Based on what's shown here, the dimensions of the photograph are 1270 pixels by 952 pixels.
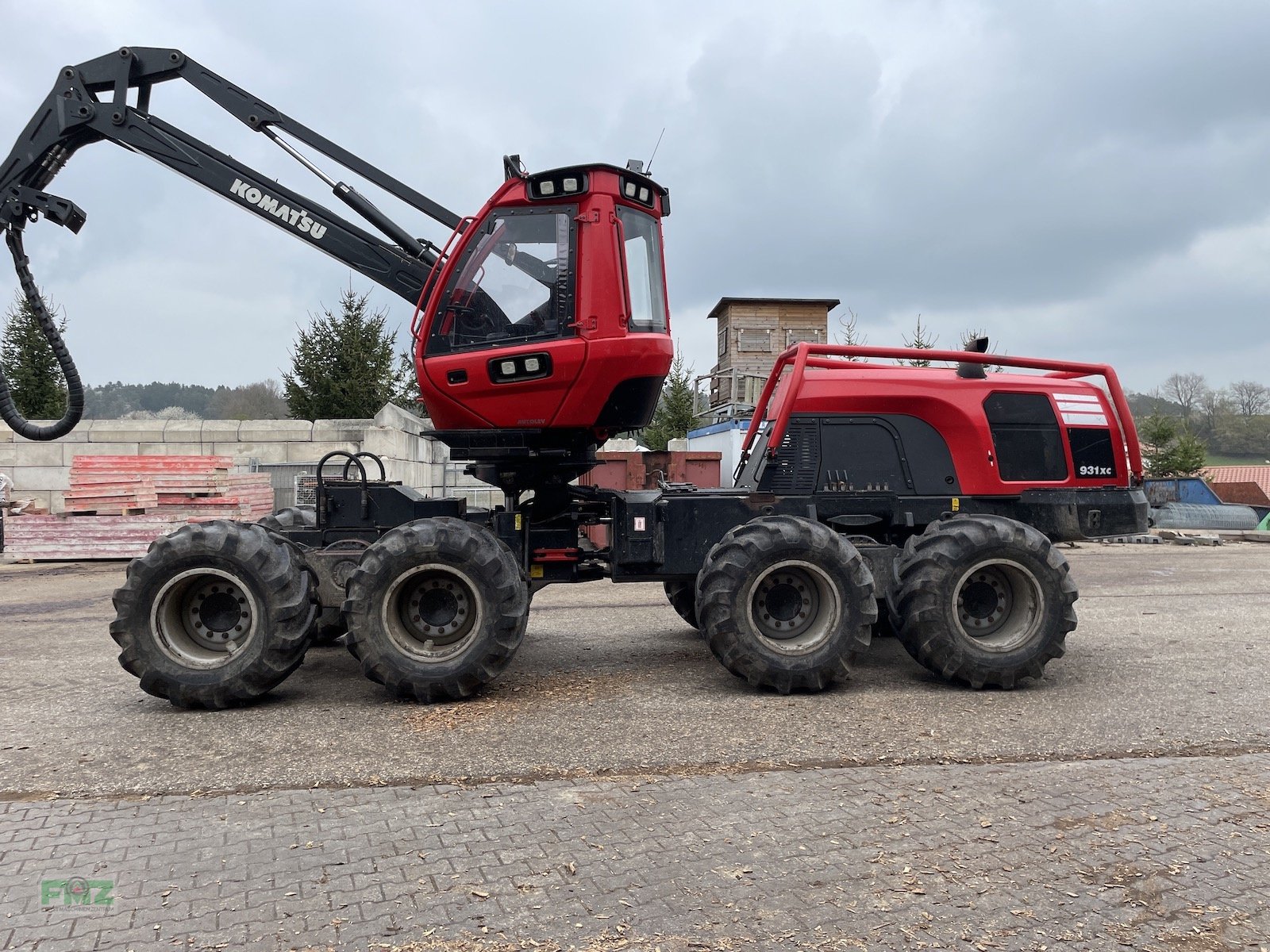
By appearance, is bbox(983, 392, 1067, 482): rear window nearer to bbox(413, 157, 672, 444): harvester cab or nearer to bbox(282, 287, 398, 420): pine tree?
bbox(413, 157, 672, 444): harvester cab

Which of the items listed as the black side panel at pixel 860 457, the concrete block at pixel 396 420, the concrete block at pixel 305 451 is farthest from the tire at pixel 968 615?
the concrete block at pixel 305 451

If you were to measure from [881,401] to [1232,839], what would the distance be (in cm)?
425

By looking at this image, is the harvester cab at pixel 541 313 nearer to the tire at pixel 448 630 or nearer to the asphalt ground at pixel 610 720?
the tire at pixel 448 630

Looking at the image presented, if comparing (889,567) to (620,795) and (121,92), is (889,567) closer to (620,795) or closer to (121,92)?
(620,795)

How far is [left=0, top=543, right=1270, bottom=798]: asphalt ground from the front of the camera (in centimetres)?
505

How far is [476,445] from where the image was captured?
708cm

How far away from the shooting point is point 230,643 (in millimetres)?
6477

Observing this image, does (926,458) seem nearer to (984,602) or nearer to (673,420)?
(984,602)

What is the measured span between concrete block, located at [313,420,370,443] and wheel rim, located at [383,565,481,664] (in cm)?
1236

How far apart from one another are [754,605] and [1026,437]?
280 cm

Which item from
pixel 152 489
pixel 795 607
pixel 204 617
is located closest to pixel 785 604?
pixel 795 607

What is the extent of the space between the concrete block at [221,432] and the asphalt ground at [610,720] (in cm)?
1014

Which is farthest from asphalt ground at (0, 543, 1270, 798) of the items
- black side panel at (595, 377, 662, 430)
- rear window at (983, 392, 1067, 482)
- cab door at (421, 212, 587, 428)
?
cab door at (421, 212, 587, 428)

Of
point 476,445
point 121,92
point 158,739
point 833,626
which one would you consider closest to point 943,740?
point 833,626
